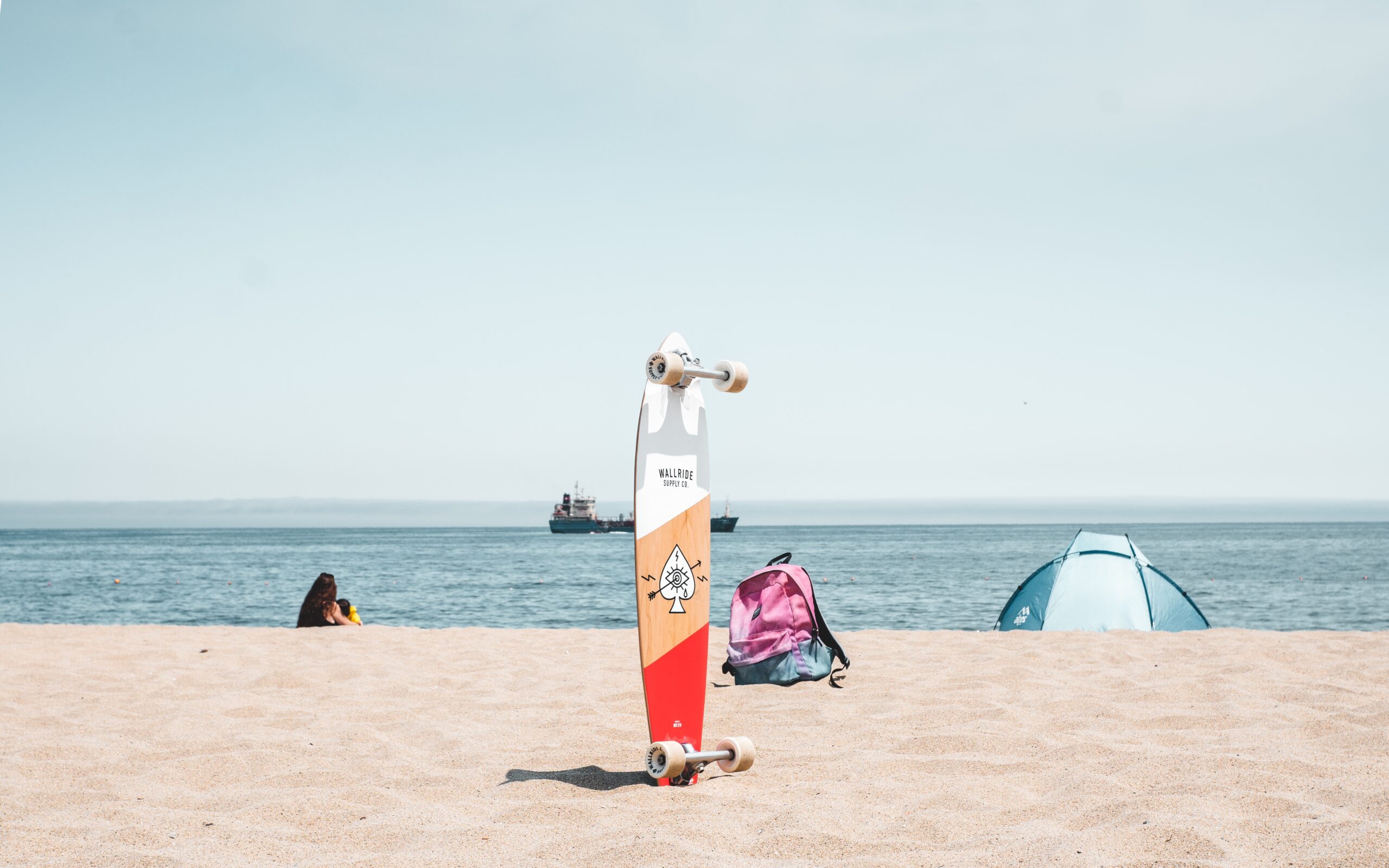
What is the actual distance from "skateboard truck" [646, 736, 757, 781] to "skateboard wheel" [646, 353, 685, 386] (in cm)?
164

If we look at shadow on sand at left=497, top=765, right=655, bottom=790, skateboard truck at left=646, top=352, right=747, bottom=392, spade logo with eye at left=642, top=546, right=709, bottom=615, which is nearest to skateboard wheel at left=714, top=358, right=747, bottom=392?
skateboard truck at left=646, top=352, right=747, bottom=392

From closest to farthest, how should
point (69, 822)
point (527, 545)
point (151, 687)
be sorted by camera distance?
point (69, 822), point (151, 687), point (527, 545)

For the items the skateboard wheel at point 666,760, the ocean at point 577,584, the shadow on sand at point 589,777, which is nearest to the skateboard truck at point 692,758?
the skateboard wheel at point 666,760

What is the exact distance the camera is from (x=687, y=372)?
4496mm

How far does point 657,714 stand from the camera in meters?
4.42

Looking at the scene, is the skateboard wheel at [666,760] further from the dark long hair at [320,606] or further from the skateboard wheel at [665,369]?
the dark long hair at [320,606]

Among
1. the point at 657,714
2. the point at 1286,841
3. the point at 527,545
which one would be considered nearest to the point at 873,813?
the point at 657,714

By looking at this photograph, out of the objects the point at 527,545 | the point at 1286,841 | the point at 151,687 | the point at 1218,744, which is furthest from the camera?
the point at 527,545

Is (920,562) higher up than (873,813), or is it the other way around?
(873,813)

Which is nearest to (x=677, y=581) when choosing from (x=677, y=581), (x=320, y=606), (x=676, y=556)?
(x=677, y=581)

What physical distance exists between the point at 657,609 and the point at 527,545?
291 ft

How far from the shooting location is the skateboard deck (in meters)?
4.41

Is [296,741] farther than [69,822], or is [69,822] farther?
[296,741]

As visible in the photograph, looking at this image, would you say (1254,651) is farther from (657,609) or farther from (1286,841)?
(657,609)
